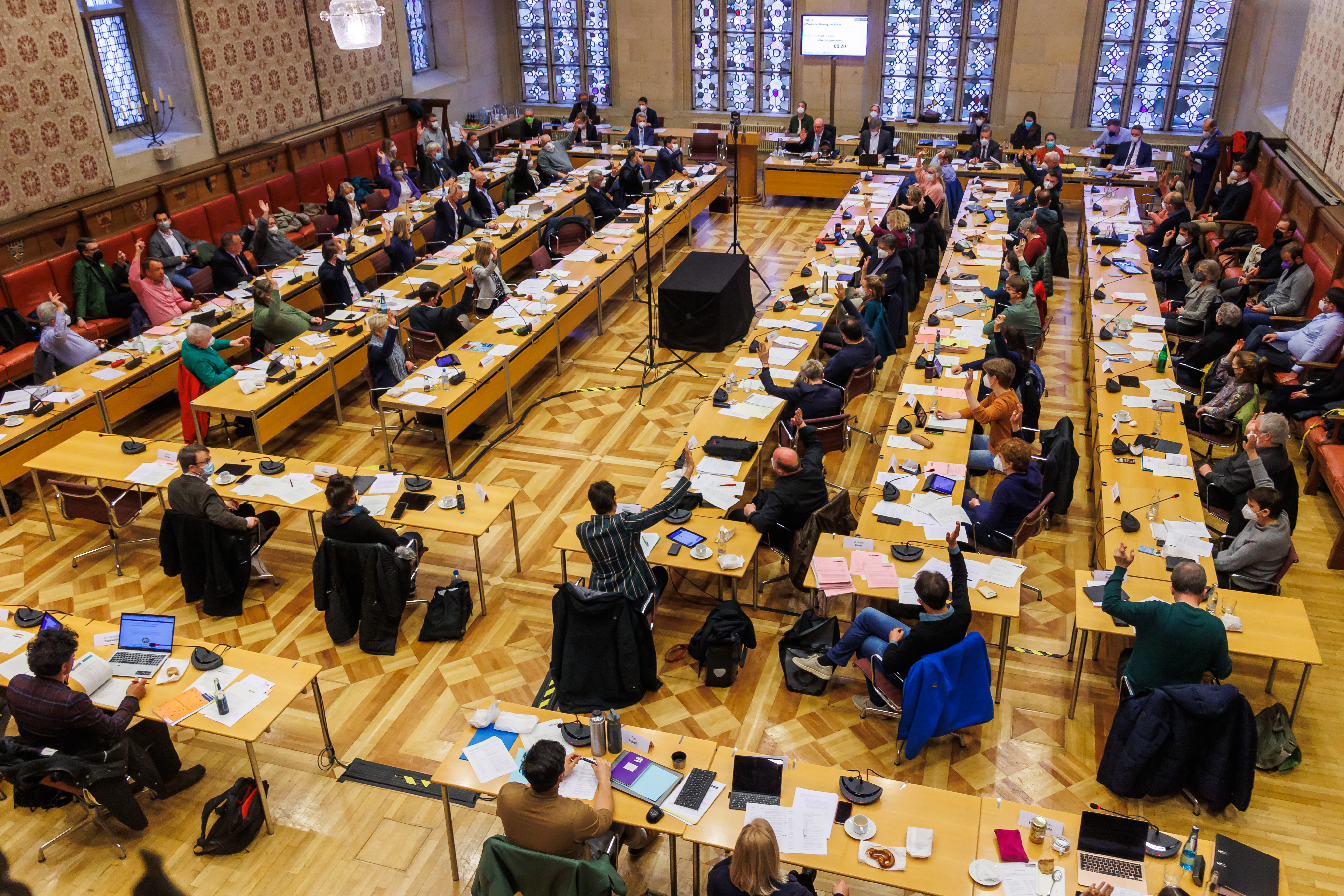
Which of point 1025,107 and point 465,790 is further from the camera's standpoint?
point 1025,107

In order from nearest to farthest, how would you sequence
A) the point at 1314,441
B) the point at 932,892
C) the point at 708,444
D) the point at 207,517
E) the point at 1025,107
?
the point at 932,892 → the point at 207,517 → the point at 708,444 → the point at 1314,441 → the point at 1025,107

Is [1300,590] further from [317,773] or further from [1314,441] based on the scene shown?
[317,773]

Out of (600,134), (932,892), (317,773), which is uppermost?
(600,134)

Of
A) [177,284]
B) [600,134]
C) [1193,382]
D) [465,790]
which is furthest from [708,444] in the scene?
[600,134]

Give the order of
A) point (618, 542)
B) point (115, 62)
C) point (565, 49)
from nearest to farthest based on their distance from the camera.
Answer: point (618, 542)
point (115, 62)
point (565, 49)

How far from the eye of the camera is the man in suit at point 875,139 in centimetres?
1708

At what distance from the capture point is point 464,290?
11.2 m

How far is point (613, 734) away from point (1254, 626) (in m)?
3.76

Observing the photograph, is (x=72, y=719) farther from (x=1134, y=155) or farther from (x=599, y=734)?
(x=1134, y=155)

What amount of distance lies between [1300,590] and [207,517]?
773cm

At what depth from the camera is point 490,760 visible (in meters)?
4.99

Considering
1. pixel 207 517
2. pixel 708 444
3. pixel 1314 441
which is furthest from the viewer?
pixel 1314 441

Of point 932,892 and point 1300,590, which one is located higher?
point 932,892

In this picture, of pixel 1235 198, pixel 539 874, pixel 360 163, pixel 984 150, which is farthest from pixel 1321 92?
pixel 360 163
